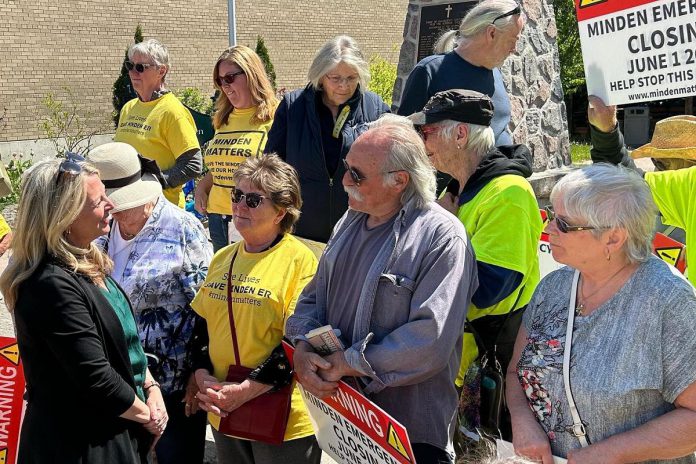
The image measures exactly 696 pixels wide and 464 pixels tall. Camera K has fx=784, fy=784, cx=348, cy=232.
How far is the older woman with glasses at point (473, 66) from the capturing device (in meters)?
4.11

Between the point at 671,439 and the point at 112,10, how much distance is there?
1815 cm

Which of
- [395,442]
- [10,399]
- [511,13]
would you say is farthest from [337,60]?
[395,442]

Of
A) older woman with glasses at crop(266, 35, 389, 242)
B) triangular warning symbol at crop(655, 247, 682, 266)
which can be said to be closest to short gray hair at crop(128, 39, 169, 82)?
older woman with glasses at crop(266, 35, 389, 242)

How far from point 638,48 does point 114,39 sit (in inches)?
667

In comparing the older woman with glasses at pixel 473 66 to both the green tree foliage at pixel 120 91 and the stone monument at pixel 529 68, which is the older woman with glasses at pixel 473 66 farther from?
the green tree foliage at pixel 120 91

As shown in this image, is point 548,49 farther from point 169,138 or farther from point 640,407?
point 640,407

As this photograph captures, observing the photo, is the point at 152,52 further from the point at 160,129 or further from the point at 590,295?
the point at 590,295

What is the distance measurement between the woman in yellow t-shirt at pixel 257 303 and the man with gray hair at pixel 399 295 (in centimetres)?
35

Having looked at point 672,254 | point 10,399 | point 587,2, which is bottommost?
point 10,399

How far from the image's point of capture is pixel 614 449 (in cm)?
228

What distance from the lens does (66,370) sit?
2672 mm

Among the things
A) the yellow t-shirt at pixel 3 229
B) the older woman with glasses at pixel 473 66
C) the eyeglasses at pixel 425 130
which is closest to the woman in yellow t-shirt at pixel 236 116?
the older woman with glasses at pixel 473 66

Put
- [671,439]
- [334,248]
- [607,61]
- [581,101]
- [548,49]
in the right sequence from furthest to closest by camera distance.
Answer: [581,101] → [548,49] → [607,61] → [334,248] → [671,439]

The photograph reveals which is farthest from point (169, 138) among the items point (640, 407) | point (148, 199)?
point (640, 407)
